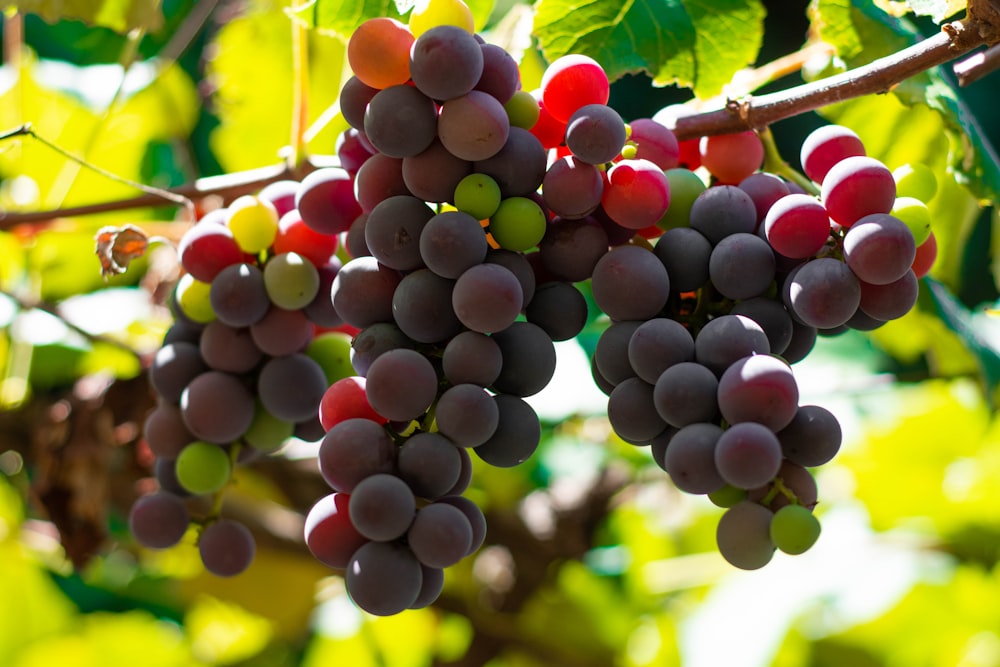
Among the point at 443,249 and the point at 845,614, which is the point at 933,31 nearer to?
the point at 443,249

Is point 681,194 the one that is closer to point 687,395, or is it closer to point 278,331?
point 687,395

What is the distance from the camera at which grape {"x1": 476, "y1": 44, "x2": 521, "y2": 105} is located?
558 mm

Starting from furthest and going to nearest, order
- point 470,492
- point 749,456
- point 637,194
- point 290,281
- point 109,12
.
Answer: point 470,492
point 109,12
point 290,281
point 637,194
point 749,456

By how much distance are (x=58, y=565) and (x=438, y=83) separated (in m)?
1.35

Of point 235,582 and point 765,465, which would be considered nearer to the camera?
point 765,465

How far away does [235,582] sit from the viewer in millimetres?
1524

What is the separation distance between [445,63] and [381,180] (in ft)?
0.29

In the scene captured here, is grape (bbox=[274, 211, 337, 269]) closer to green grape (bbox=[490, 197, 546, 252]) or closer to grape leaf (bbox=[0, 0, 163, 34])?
green grape (bbox=[490, 197, 546, 252])

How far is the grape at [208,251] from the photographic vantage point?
674 millimetres

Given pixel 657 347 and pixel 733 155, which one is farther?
pixel 733 155

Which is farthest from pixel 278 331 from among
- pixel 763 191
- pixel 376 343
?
pixel 763 191

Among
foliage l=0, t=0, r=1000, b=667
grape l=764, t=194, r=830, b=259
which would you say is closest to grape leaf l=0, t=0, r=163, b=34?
foliage l=0, t=0, r=1000, b=667

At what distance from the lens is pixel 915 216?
0.54 m

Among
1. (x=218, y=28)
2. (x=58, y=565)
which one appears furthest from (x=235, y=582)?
(x=218, y=28)
